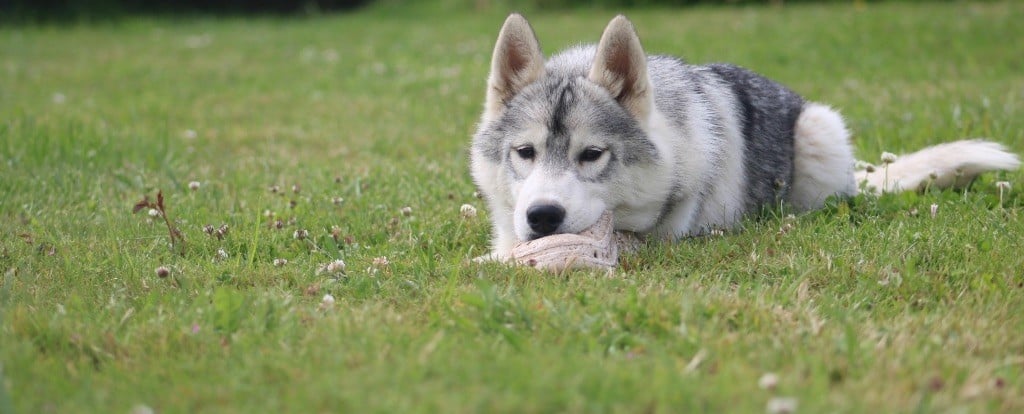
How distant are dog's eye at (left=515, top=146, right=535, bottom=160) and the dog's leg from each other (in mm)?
1798

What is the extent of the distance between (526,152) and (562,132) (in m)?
0.18

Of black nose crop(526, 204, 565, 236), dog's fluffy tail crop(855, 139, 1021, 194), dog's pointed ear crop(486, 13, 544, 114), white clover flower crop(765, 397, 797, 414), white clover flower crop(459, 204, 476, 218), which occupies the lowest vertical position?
white clover flower crop(459, 204, 476, 218)

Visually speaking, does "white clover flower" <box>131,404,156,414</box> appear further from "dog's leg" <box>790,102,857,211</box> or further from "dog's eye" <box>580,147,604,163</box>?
"dog's leg" <box>790,102,857,211</box>

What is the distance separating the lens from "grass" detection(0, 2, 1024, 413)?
258cm

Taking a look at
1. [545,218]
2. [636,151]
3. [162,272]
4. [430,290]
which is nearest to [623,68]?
[636,151]

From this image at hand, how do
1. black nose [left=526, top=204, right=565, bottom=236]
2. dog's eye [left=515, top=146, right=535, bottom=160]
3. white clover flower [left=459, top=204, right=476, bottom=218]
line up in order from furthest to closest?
white clover flower [left=459, top=204, right=476, bottom=218] → dog's eye [left=515, top=146, right=535, bottom=160] → black nose [left=526, top=204, right=565, bottom=236]

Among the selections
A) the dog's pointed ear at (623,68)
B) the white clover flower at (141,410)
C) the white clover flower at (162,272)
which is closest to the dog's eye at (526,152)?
the dog's pointed ear at (623,68)

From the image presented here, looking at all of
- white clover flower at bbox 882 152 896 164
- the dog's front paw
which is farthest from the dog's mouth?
white clover flower at bbox 882 152 896 164

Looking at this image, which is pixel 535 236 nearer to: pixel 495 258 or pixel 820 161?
pixel 495 258

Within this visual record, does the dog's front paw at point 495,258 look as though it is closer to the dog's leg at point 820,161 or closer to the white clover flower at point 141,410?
the white clover flower at point 141,410

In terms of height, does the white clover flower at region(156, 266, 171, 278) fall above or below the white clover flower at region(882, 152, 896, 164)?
above

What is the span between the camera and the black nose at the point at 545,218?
3801 millimetres

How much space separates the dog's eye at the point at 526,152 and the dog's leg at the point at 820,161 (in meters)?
1.80

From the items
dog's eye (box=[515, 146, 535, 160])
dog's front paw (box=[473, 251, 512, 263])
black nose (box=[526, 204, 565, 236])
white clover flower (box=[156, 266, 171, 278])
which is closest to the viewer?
white clover flower (box=[156, 266, 171, 278])
